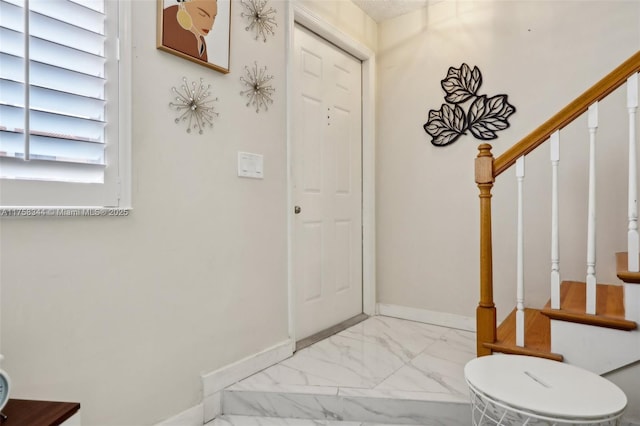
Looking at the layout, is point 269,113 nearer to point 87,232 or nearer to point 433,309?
point 87,232

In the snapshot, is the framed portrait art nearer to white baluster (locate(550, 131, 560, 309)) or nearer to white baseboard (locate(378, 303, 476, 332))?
white baluster (locate(550, 131, 560, 309))

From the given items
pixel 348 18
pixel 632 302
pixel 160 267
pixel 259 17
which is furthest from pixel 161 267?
pixel 348 18

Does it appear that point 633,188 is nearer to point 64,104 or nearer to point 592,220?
point 592,220

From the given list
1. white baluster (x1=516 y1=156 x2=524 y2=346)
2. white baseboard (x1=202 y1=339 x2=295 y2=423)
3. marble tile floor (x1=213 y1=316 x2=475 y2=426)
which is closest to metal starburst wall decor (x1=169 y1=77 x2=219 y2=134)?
white baseboard (x1=202 y1=339 x2=295 y2=423)

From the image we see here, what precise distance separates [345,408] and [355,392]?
84 millimetres

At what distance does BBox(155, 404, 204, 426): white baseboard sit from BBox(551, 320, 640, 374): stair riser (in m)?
1.60

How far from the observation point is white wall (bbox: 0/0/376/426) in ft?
A: 4.30


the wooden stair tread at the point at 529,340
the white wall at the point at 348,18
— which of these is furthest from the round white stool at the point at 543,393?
the white wall at the point at 348,18

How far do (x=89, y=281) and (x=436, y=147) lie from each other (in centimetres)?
239

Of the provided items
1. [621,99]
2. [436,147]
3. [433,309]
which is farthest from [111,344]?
[621,99]

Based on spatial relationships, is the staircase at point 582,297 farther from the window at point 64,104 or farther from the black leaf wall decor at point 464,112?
the window at point 64,104

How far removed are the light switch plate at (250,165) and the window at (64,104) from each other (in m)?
0.59

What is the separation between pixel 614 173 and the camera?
89.2 inches

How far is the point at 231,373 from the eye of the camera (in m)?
1.95
